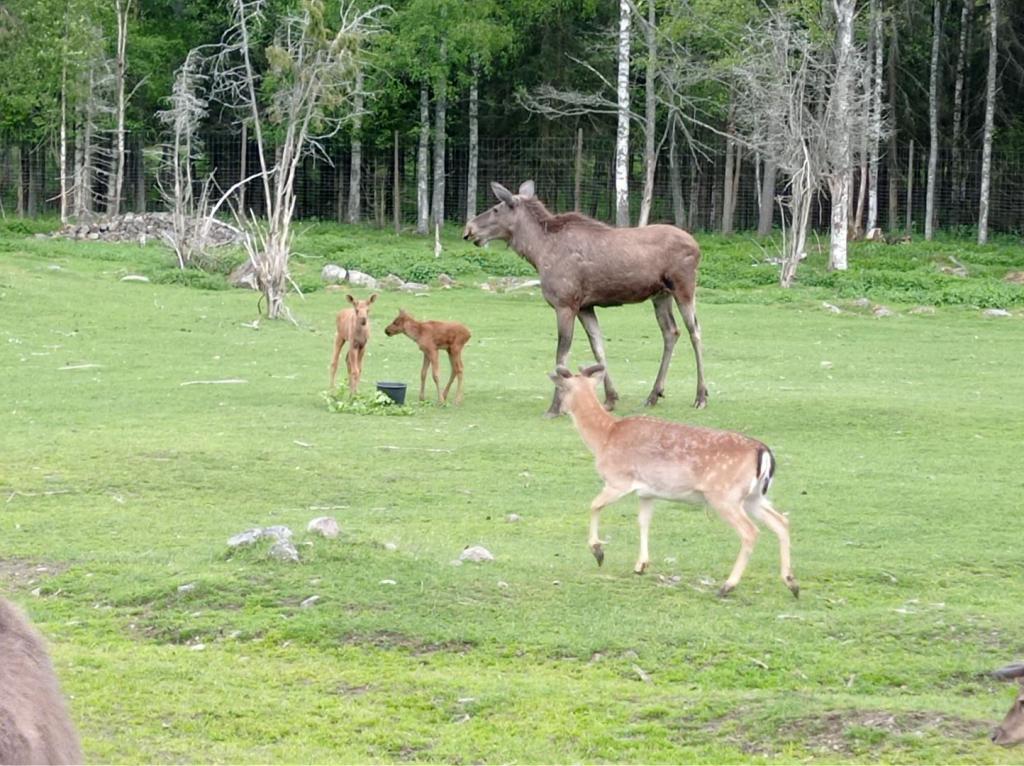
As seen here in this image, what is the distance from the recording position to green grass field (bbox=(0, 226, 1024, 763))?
5.91 meters

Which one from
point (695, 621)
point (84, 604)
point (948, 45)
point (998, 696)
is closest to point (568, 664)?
point (695, 621)

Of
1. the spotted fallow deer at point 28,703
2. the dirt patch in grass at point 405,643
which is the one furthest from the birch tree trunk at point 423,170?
the spotted fallow deer at point 28,703

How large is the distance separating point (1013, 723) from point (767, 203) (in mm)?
31955

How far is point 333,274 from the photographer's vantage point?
27391mm

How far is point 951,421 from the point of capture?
45.1 ft

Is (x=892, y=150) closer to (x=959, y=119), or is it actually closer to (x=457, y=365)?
(x=959, y=119)

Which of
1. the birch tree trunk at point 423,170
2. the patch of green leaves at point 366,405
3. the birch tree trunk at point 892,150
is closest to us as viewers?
the patch of green leaves at point 366,405

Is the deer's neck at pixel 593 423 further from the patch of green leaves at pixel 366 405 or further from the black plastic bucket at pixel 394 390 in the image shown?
the black plastic bucket at pixel 394 390

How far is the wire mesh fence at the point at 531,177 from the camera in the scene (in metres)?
39.2

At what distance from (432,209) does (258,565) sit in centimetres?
3308

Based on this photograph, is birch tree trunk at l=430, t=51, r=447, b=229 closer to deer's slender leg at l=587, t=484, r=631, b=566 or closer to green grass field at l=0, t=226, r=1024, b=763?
green grass field at l=0, t=226, r=1024, b=763

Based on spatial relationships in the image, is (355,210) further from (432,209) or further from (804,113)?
(804,113)

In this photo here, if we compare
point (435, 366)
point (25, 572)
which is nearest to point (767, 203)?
point (435, 366)

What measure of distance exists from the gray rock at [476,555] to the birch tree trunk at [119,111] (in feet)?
103
